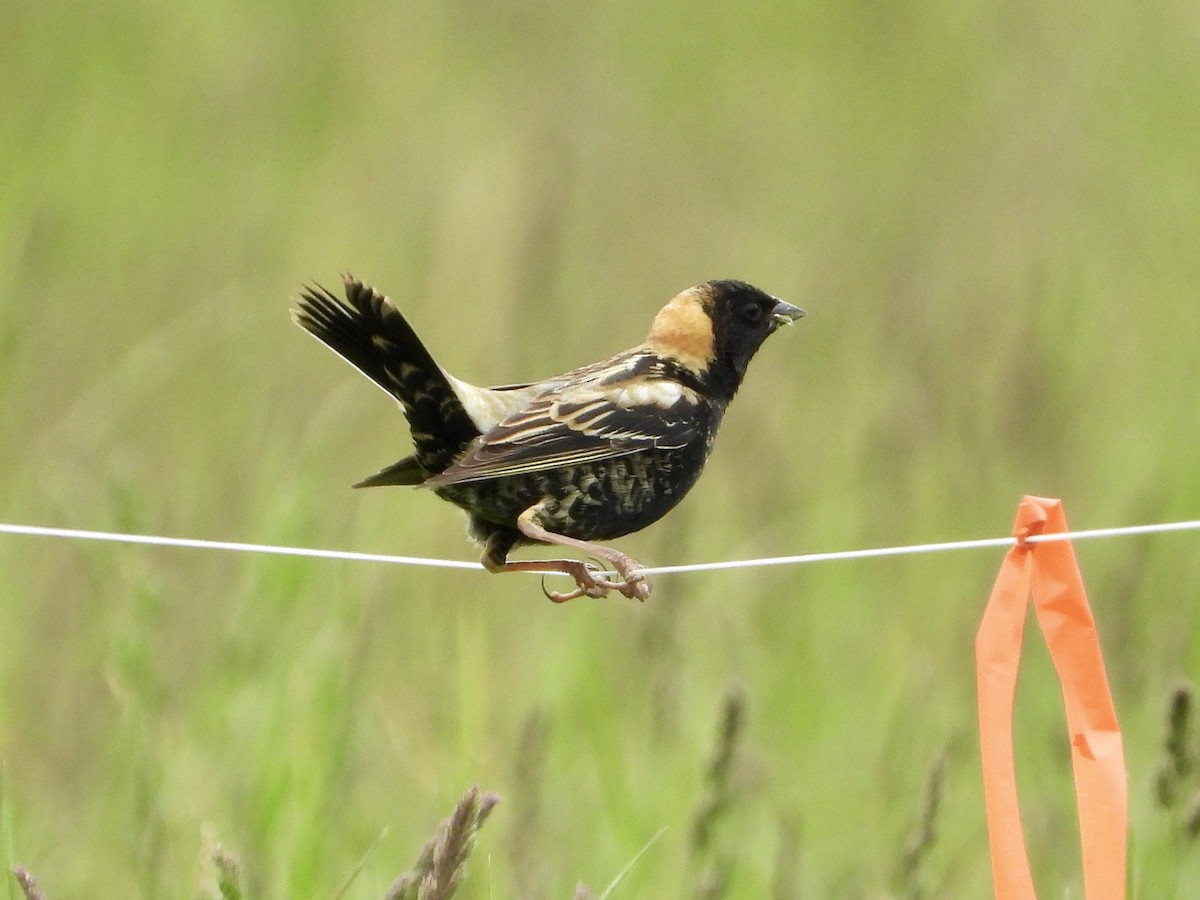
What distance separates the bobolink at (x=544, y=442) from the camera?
3139 millimetres

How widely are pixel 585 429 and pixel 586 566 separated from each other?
0.82 feet

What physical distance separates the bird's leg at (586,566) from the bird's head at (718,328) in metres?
0.56

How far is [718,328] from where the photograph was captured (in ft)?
12.1

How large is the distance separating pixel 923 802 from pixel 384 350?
127cm

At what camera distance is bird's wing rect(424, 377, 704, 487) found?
3119 mm

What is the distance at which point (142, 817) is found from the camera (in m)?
2.98

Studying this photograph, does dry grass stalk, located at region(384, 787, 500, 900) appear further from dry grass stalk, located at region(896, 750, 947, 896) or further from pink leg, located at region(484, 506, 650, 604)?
pink leg, located at region(484, 506, 650, 604)

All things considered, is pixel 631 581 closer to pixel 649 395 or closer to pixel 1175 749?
pixel 649 395

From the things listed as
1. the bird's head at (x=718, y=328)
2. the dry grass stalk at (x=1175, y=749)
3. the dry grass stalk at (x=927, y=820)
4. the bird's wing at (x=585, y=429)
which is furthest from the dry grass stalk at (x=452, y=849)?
the bird's head at (x=718, y=328)

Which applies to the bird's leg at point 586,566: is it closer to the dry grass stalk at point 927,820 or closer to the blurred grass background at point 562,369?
the blurred grass background at point 562,369

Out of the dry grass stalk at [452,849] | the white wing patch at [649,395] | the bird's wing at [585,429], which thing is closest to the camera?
the dry grass stalk at [452,849]

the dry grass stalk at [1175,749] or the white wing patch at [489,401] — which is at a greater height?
the white wing patch at [489,401]

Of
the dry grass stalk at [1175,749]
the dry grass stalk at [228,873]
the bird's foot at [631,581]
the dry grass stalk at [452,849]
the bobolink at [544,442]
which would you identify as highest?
the bobolink at [544,442]

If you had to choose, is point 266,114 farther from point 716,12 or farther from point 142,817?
point 142,817
